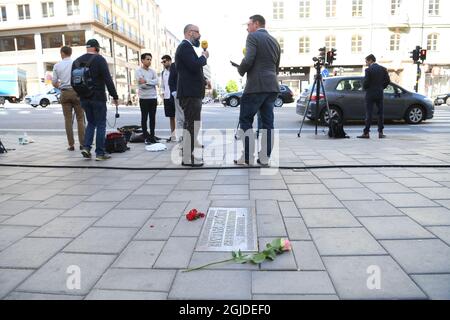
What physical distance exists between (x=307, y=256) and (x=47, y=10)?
167 feet

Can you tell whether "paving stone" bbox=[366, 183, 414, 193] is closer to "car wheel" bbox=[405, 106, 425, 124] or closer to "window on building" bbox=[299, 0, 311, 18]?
"car wheel" bbox=[405, 106, 425, 124]

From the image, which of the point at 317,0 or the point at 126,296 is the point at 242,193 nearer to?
the point at 126,296

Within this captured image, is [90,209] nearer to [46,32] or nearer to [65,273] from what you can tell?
[65,273]

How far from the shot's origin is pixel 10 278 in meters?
2.33

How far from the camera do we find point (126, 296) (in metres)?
2.10

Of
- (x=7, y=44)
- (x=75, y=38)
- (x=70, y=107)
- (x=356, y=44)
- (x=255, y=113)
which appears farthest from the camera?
(x=7, y=44)

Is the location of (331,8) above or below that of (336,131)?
above

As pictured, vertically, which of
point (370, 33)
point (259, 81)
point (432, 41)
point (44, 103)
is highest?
point (370, 33)

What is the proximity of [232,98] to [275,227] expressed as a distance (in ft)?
70.8

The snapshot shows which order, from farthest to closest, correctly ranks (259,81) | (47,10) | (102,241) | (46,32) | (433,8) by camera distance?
(46,32) → (47,10) → (433,8) → (259,81) → (102,241)

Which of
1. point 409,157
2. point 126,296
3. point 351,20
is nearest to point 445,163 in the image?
point 409,157

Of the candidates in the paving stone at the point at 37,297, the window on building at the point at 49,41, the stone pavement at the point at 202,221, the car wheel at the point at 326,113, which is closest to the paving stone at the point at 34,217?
the stone pavement at the point at 202,221

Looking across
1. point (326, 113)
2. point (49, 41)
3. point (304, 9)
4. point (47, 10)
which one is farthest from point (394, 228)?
point (47, 10)

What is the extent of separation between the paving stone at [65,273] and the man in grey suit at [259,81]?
3.27m
